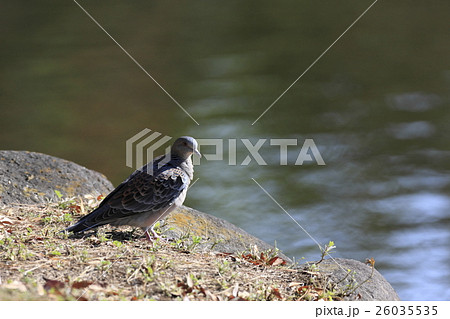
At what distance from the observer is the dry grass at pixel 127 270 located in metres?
3.63

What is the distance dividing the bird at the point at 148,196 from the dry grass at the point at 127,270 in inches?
4.7

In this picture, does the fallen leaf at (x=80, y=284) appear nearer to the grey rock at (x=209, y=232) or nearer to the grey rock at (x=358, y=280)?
the grey rock at (x=209, y=232)

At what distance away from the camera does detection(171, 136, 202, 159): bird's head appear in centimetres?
545

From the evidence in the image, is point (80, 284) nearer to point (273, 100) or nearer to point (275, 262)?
point (275, 262)

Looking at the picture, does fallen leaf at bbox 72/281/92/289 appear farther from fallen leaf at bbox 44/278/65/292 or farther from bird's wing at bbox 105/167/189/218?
bird's wing at bbox 105/167/189/218

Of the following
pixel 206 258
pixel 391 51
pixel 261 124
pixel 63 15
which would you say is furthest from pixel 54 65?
pixel 206 258

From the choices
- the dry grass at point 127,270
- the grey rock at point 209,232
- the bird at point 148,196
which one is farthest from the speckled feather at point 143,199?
the grey rock at point 209,232

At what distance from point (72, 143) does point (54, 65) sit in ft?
9.02

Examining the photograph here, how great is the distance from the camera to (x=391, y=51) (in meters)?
11.7

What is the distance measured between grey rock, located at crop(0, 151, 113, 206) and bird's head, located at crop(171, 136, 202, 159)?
971mm

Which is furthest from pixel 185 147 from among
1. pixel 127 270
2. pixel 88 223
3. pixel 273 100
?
pixel 273 100

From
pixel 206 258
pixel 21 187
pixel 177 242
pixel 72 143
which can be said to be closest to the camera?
pixel 206 258

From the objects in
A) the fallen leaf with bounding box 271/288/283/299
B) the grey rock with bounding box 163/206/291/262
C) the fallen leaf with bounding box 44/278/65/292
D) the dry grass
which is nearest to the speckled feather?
the dry grass

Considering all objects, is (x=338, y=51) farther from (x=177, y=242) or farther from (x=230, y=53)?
(x=177, y=242)
